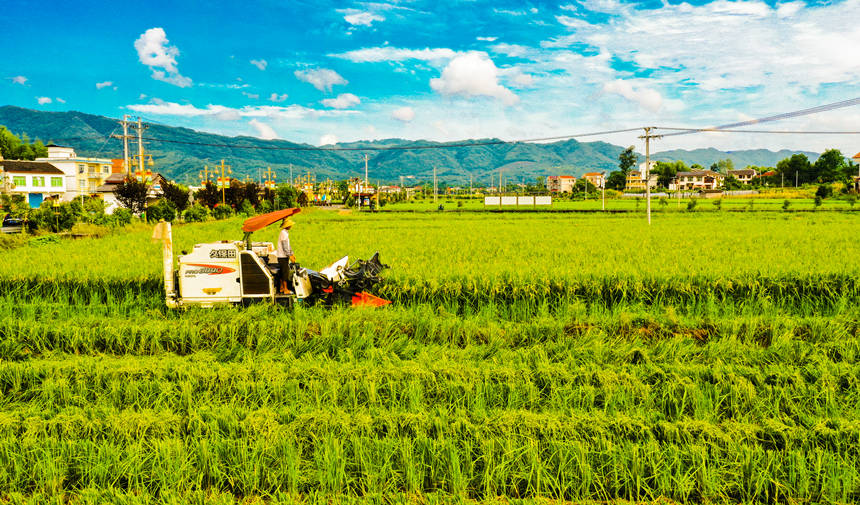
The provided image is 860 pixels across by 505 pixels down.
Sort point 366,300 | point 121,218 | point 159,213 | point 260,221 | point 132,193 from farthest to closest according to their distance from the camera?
1. point 132,193
2. point 159,213
3. point 121,218
4. point 366,300
5. point 260,221

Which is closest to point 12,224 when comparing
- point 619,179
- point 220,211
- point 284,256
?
point 220,211

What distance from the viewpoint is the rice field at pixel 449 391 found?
3658 millimetres

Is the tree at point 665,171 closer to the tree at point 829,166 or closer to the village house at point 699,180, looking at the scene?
the village house at point 699,180

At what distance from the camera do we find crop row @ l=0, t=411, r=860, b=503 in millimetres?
3594

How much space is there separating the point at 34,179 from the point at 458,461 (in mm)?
A: 73243

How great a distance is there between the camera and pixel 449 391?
5.04 metres

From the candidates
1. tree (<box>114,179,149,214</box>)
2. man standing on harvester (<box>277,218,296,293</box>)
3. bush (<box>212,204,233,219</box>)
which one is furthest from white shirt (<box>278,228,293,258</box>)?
bush (<box>212,204,233,219</box>)

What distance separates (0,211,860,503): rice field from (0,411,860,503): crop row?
0.06 feet

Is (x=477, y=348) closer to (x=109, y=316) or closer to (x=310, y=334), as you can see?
(x=310, y=334)

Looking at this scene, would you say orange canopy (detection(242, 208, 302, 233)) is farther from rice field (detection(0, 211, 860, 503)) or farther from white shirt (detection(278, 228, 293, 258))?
rice field (detection(0, 211, 860, 503))

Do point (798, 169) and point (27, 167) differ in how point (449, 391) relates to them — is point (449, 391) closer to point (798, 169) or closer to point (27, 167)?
point (27, 167)

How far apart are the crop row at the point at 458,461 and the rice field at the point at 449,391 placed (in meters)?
0.02

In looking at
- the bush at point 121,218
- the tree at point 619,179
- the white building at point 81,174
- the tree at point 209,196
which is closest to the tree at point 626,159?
the tree at point 619,179

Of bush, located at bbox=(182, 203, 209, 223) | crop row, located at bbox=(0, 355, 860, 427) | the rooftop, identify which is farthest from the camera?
the rooftop
